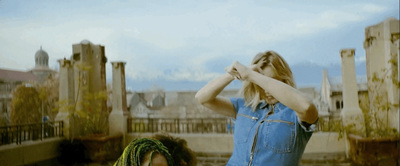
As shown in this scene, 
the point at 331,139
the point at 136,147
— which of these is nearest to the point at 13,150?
the point at 136,147

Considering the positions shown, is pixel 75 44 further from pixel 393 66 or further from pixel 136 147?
pixel 393 66

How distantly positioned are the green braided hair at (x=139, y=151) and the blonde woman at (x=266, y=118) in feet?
0.82

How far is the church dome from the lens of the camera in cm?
298

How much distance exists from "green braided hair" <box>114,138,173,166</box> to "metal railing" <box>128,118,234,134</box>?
267 cm

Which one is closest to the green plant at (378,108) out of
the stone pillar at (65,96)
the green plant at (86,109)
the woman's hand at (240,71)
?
the woman's hand at (240,71)

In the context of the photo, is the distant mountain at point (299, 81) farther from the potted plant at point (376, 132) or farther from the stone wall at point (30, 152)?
the stone wall at point (30, 152)

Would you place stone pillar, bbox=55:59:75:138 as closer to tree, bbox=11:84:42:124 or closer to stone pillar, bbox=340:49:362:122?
tree, bbox=11:84:42:124

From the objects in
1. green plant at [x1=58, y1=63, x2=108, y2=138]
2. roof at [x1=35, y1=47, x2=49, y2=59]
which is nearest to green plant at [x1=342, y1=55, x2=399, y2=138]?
green plant at [x1=58, y1=63, x2=108, y2=138]

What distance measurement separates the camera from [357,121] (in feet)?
10.2

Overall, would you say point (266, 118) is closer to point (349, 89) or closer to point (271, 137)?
point (271, 137)

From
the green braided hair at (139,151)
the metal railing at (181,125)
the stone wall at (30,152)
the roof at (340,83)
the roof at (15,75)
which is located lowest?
the stone wall at (30,152)

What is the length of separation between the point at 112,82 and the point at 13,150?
1.47 meters

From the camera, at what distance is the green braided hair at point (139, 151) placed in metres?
0.82

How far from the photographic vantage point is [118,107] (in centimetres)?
381
